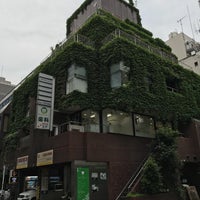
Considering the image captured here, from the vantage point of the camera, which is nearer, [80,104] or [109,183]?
[109,183]

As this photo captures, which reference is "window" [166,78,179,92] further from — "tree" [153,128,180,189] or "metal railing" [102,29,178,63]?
"tree" [153,128,180,189]

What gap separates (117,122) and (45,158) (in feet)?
20.1

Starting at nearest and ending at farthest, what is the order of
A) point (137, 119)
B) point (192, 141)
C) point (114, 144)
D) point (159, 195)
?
point (159, 195) → point (114, 144) → point (137, 119) → point (192, 141)

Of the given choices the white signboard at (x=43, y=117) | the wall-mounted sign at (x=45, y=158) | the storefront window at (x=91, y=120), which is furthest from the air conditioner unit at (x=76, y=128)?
the wall-mounted sign at (x=45, y=158)

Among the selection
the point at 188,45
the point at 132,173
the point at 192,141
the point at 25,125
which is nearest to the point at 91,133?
the point at 132,173

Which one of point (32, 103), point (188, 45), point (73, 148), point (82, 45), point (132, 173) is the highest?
point (188, 45)

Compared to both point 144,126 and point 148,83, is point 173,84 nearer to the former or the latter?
point 148,83

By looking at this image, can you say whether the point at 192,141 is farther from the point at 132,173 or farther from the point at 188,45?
the point at 188,45

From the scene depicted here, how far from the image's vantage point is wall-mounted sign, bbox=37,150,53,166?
16.7 m

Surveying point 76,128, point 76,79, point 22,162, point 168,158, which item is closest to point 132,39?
point 76,79

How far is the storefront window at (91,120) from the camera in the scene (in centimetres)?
1723

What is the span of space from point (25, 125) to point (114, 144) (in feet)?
33.0

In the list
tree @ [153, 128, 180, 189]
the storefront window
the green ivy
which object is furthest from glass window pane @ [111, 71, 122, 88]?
tree @ [153, 128, 180, 189]

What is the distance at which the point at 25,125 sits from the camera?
2250 cm
